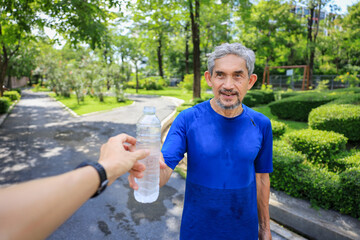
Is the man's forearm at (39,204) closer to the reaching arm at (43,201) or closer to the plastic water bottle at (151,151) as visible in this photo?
the reaching arm at (43,201)

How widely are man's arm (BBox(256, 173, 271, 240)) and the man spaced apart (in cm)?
22

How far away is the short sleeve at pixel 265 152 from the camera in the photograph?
7.25 feet

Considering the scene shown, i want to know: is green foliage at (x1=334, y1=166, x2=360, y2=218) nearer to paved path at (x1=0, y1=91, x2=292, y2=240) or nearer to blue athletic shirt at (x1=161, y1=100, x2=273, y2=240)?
paved path at (x1=0, y1=91, x2=292, y2=240)

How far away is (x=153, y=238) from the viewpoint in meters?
4.07

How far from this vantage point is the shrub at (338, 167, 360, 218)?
400 centimetres

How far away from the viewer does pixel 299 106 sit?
11023mm

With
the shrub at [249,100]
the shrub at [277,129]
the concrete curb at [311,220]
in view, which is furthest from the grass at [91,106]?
the concrete curb at [311,220]

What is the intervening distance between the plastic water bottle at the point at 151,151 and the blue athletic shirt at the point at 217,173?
264 mm

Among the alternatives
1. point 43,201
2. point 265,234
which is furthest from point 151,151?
point 265,234

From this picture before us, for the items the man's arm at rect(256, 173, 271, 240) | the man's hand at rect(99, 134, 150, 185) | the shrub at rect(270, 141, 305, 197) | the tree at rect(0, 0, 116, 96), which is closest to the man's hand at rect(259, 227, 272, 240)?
the man's arm at rect(256, 173, 271, 240)

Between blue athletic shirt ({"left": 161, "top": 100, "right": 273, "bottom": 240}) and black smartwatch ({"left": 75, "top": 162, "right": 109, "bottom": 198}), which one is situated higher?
black smartwatch ({"left": 75, "top": 162, "right": 109, "bottom": 198})

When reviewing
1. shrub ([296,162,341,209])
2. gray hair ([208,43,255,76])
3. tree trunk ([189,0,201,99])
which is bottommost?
shrub ([296,162,341,209])

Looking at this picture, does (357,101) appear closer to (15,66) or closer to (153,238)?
(153,238)

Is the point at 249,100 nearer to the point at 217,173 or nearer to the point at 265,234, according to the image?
the point at 265,234
